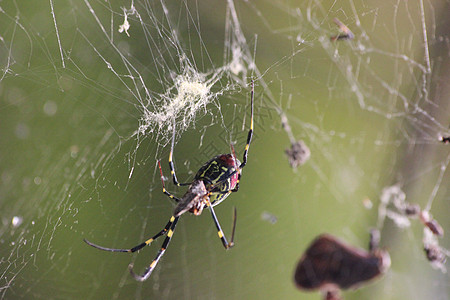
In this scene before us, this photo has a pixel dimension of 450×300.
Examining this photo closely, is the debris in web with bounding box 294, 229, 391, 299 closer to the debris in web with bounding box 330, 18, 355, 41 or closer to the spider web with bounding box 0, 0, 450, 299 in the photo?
the spider web with bounding box 0, 0, 450, 299

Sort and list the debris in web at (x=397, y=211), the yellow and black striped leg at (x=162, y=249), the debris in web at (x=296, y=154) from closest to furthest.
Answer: the yellow and black striped leg at (x=162, y=249)
the debris in web at (x=296, y=154)
the debris in web at (x=397, y=211)

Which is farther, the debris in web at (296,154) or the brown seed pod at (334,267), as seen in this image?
the debris in web at (296,154)

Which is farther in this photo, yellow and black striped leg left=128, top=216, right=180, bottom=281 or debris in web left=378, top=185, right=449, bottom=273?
debris in web left=378, top=185, right=449, bottom=273

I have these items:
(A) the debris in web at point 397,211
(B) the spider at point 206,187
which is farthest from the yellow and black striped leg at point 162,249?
(A) the debris in web at point 397,211

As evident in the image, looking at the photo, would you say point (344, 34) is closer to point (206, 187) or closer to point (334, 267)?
point (206, 187)

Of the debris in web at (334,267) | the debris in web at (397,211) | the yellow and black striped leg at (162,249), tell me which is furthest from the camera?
the debris in web at (397,211)

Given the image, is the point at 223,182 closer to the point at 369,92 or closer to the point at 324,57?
the point at 324,57

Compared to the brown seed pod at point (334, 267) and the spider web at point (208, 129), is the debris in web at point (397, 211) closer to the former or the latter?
the spider web at point (208, 129)

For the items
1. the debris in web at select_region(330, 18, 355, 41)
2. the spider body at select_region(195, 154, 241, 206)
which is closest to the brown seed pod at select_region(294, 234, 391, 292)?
the spider body at select_region(195, 154, 241, 206)
